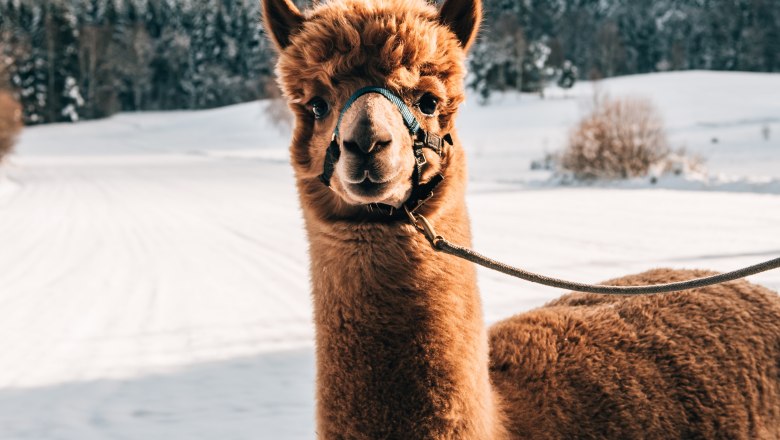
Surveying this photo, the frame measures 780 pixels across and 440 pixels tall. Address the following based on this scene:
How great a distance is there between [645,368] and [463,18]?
4.41ft

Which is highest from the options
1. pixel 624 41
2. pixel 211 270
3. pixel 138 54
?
pixel 624 41

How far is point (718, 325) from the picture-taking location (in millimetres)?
2633

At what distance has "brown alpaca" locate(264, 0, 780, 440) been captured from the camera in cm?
180

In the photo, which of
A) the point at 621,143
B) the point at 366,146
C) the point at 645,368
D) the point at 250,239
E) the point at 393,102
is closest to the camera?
the point at 366,146

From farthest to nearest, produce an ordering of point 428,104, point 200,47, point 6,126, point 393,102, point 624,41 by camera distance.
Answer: point 624,41
point 200,47
point 6,126
point 428,104
point 393,102

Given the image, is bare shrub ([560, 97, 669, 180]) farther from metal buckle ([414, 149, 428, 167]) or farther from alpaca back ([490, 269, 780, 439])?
metal buckle ([414, 149, 428, 167])


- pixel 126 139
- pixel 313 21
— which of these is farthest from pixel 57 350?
pixel 126 139

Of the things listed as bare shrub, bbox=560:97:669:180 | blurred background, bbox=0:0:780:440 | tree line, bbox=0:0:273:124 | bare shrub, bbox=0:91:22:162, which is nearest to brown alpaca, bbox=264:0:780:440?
blurred background, bbox=0:0:780:440

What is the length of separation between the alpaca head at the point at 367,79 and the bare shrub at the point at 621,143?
18.2 meters

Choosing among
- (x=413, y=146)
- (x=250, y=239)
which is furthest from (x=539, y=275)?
(x=250, y=239)

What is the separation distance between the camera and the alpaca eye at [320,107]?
6.44ft

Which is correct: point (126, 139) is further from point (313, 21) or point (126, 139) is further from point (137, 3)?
point (313, 21)

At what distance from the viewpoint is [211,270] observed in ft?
29.5

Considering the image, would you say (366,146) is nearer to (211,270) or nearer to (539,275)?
(539,275)
